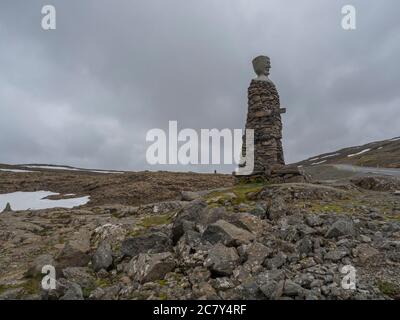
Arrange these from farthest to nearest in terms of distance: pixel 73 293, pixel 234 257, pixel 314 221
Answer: pixel 314 221 < pixel 234 257 < pixel 73 293

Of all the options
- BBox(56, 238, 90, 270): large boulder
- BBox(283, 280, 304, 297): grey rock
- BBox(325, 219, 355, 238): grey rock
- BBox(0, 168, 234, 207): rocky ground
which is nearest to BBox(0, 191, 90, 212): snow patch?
BBox(0, 168, 234, 207): rocky ground

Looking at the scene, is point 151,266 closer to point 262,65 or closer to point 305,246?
point 305,246

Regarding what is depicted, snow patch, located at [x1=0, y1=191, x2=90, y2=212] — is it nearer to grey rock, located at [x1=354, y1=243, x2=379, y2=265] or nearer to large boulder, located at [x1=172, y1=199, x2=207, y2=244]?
large boulder, located at [x1=172, y1=199, x2=207, y2=244]

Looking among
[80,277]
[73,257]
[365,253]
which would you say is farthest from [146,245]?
[365,253]

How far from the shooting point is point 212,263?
358 inches

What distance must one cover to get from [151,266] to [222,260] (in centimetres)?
211

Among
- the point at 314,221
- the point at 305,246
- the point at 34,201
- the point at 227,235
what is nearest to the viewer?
the point at 305,246

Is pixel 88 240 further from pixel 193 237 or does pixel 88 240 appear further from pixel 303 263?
pixel 303 263

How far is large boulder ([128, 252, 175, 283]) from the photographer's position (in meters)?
9.20

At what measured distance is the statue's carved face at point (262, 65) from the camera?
23.0 metres

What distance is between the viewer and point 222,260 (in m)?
9.10

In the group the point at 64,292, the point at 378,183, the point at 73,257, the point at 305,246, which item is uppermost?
the point at 378,183

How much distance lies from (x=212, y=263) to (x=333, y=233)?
14.1ft
